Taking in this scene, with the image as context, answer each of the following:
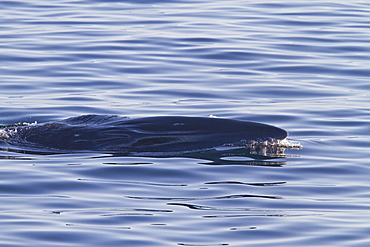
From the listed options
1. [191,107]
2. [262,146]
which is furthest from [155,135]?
[191,107]

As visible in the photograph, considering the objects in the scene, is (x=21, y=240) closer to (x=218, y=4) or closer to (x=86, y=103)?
(x=86, y=103)

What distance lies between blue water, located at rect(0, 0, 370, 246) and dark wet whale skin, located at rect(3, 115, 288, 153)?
329mm

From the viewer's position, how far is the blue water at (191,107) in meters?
8.01

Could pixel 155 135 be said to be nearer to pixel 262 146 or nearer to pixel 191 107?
pixel 262 146

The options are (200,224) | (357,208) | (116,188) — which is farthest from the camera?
(116,188)

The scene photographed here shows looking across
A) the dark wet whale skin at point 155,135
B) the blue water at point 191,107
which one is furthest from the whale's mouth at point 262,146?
the blue water at point 191,107

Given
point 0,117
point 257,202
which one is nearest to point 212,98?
point 0,117

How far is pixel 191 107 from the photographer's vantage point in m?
14.3

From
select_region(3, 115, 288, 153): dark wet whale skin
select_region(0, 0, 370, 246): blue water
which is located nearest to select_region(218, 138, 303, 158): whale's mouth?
select_region(3, 115, 288, 153): dark wet whale skin

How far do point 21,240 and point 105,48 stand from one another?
12686 mm

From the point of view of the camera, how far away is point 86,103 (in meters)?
14.7

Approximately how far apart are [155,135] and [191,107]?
3442 millimetres

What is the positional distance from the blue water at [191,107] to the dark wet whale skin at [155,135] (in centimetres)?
33

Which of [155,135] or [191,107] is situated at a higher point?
[191,107]
